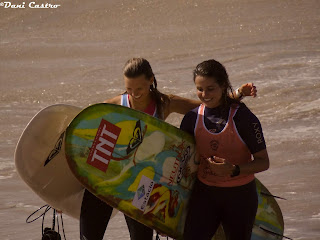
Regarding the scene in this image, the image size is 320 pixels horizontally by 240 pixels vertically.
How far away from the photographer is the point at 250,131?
3.88 m

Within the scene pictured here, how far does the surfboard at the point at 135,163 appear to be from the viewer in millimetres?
4215

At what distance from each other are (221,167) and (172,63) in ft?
33.7

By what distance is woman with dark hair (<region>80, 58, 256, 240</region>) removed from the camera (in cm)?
428

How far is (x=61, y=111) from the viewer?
15.4 feet

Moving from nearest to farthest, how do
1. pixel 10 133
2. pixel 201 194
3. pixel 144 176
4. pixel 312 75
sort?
1. pixel 201 194
2. pixel 144 176
3. pixel 10 133
4. pixel 312 75

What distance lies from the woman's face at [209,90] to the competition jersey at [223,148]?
81 millimetres

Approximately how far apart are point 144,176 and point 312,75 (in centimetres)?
823

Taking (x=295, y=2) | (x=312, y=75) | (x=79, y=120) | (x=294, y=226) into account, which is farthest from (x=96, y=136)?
(x=295, y=2)

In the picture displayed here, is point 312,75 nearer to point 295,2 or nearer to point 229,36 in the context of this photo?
point 229,36

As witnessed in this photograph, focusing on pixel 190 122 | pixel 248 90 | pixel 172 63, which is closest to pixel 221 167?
pixel 190 122

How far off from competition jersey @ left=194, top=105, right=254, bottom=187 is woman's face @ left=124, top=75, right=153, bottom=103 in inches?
15.9

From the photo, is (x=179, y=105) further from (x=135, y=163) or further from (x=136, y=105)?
(x=135, y=163)

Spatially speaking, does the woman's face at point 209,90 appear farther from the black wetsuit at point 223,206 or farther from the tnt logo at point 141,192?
the tnt logo at point 141,192

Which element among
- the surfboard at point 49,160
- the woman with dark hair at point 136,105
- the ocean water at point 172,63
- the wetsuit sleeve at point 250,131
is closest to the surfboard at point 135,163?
the woman with dark hair at point 136,105
